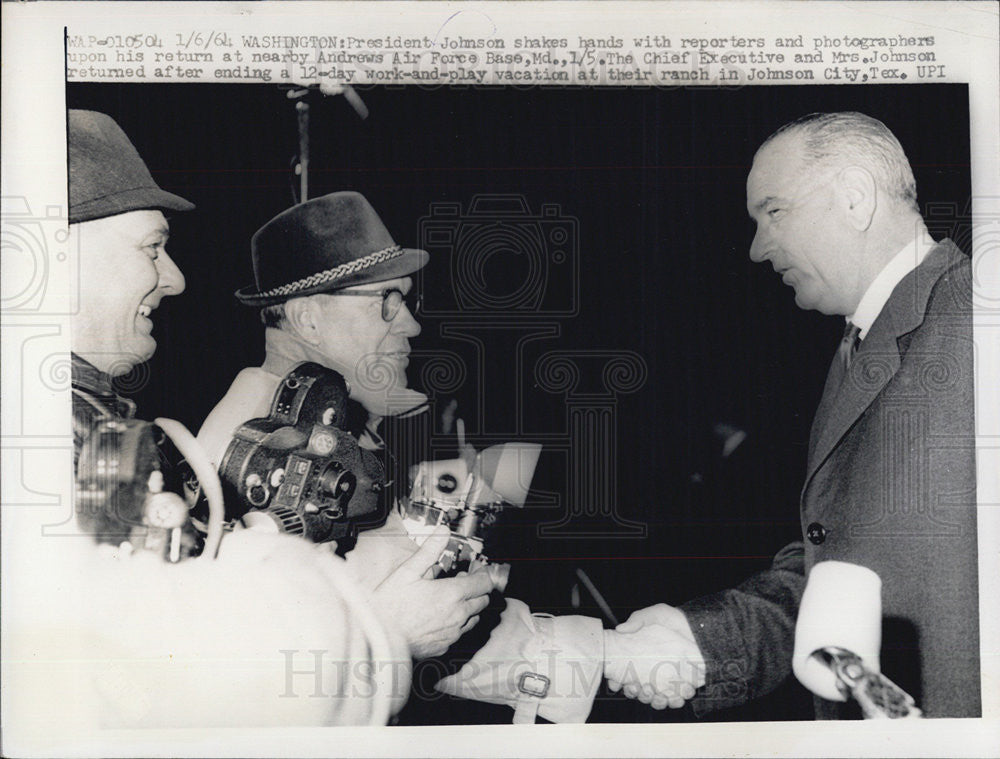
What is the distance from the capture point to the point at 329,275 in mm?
1882

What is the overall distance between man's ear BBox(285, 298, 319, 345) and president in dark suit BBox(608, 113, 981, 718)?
35.4 inches

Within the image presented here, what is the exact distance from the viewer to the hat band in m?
1.88

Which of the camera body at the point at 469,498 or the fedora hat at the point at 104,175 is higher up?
the fedora hat at the point at 104,175

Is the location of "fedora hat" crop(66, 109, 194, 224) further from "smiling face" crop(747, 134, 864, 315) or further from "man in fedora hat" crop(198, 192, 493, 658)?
"smiling face" crop(747, 134, 864, 315)

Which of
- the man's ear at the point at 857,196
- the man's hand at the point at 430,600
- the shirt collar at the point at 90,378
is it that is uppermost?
the man's ear at the point at 857,196

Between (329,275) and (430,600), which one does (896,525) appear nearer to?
(430,600)

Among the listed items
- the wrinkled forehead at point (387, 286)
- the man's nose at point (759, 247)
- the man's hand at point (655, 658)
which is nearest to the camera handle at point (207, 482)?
the wrinkled forehead at point (387, 286)

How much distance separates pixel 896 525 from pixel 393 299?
113 centimetres

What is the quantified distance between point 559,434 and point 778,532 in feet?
1.63

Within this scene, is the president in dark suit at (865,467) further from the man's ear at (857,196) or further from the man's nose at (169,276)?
the man's nose at (169,276)

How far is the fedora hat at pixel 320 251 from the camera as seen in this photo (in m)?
1.89

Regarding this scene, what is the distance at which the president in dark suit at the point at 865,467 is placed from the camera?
1886 millimetres

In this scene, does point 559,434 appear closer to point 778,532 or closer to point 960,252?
point 778,532

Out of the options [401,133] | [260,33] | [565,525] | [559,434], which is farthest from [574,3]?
[565,525]
